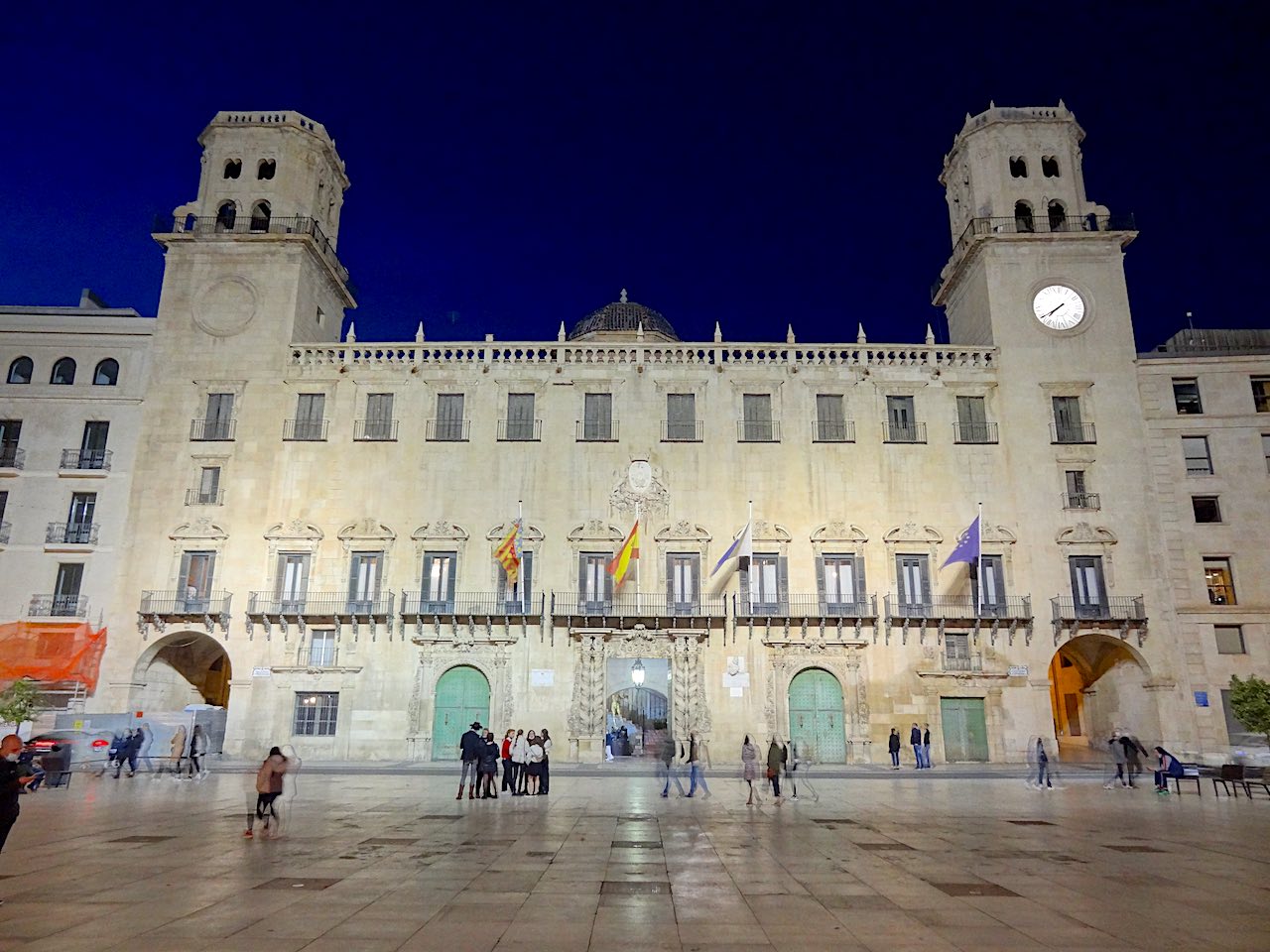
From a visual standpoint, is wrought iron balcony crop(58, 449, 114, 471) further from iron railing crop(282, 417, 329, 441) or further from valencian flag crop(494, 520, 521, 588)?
valencian flag crop(494, 520, 521, 588)

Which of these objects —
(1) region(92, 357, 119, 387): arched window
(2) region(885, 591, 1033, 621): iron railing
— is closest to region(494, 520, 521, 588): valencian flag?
(2) region(885, 591, 1033, 621): iron railing

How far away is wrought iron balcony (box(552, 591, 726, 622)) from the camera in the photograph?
33.7 m

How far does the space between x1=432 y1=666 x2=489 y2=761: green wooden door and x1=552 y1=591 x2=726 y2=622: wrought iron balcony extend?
419 centimetres

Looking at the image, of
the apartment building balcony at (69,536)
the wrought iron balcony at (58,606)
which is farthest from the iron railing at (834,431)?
the wrought iron balcony at (58,606)

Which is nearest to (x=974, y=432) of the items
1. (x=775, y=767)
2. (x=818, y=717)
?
(x=818, y=717)

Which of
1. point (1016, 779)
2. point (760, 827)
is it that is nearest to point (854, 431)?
point (1016, 779)

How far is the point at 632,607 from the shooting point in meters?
34.0

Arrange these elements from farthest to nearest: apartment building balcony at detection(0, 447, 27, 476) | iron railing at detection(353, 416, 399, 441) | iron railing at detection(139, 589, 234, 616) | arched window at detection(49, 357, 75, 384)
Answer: arched window at detection(49, 357, 75, 384), iron railing at detection(353, 416, 399, 441), apartment building balcony at detection(0, 447, 27, 476), iron railing at detection(139, 589, 234, 616)

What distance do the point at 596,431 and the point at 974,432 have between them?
16128mm

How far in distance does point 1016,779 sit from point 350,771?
844 inches

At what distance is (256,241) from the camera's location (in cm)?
3831

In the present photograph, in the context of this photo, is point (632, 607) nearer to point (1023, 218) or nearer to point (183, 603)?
point (183, 603)

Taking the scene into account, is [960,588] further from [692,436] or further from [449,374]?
[449,374]

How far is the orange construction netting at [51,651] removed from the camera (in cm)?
3297
